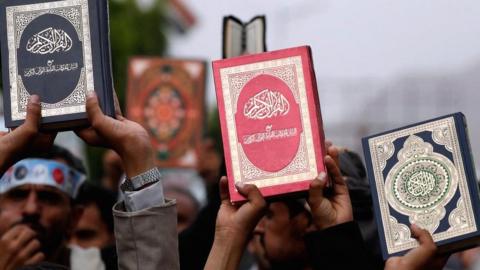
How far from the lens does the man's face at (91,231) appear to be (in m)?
6.75

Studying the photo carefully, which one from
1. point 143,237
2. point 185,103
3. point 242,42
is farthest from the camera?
point 185,103

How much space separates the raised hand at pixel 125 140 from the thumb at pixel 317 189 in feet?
1.73

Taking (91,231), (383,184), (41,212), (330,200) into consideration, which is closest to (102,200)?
(91,231)

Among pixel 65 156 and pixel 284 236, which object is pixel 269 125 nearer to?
pixel 284 236

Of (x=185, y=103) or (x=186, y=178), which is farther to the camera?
(x=186, y=178)

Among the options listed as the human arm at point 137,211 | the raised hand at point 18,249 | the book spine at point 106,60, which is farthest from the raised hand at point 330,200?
the raised hand at point 18,249

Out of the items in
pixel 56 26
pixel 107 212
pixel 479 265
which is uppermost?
pixel 56 26

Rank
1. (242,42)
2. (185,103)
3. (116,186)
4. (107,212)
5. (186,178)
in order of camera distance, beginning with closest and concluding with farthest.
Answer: (242,42) < (107,212) < (116,186) < (185,103) < (186,178)

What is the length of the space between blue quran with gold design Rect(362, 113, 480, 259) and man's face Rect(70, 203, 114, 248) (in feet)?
9.06

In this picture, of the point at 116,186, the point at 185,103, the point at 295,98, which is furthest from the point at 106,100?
the point at 185,103

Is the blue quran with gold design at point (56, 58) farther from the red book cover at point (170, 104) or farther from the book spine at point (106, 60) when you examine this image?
the red book cover at point (170, 104)

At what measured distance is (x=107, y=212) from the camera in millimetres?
6867

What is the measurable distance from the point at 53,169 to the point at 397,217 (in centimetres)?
214

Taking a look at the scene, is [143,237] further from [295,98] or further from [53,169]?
[53,169]
